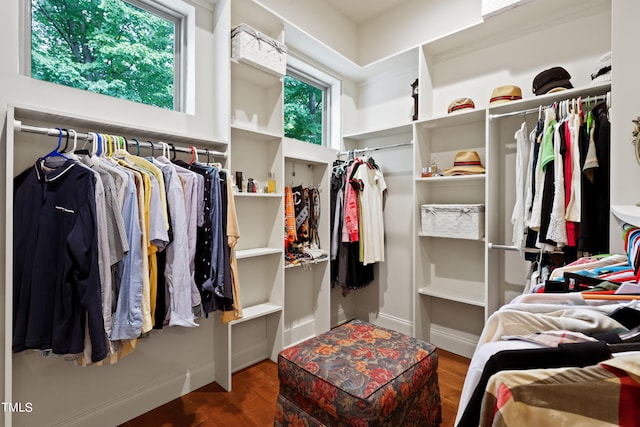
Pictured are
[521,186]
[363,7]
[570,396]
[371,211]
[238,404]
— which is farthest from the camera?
[363,7]

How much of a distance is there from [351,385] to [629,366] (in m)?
1.12

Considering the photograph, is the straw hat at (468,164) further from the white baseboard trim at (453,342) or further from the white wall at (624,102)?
the white baseboard trim at (453,342)

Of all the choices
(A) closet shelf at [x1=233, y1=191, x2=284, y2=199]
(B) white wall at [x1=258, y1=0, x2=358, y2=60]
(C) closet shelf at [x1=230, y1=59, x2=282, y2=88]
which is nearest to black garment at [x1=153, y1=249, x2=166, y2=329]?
(A) closet shelf at [x1=233, y1=191, x2=284, y2=199]

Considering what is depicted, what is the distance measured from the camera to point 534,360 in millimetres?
467

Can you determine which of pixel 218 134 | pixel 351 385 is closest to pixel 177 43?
pixel 218 134

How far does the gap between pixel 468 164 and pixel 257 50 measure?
1794 millimetres

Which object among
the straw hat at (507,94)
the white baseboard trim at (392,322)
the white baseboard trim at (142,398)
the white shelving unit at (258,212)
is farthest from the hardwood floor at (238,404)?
the straw hat at (507,94)

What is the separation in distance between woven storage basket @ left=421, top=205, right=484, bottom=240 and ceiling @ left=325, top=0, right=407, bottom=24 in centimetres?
206

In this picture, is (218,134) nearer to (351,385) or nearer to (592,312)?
(351,385)

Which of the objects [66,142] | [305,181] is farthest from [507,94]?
[66,142]

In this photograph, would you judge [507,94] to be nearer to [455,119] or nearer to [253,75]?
[455,119]

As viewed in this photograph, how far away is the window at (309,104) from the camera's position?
3.00 m

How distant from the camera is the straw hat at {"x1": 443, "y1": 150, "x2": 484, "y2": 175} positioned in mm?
2404

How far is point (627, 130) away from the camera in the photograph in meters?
1.36
